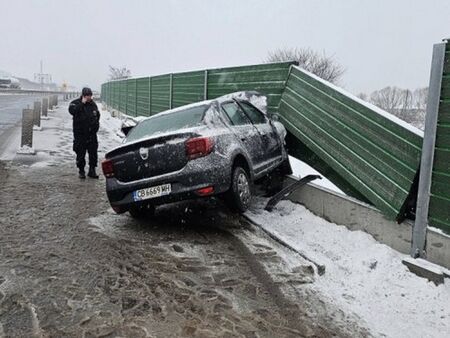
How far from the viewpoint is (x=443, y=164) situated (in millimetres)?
4039

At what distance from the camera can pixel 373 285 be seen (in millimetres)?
3943

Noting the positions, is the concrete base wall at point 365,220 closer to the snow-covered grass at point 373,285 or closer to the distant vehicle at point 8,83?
the snow-covered grass at point 373,285

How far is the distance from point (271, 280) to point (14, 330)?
214 centimetres

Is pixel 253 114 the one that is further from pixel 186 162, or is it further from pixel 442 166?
pixel 442 166

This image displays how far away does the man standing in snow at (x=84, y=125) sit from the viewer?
8.56 m

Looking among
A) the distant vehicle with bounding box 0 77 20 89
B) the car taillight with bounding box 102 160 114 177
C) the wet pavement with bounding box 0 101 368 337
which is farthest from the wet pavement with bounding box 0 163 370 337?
the distant vehicle with bounding box 0 77 20 89

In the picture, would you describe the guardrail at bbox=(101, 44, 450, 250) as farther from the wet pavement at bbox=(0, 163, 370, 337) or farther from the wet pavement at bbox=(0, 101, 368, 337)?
the wet pavement at bbox=(0, 163, 370, 337)

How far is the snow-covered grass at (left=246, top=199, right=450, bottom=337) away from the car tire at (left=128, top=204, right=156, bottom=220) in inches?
68.9

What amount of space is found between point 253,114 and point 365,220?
275 cm

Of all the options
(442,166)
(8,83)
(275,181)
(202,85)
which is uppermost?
(8,83)

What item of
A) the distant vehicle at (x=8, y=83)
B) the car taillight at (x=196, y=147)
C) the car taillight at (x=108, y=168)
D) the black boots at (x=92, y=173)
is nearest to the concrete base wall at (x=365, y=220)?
the car taillight at (x=196, y=147)

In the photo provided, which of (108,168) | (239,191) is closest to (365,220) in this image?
(239,191)

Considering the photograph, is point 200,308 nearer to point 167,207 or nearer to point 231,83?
point 167,207

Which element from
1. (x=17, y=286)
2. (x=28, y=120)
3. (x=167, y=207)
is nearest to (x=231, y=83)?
(x=167, y=207)
